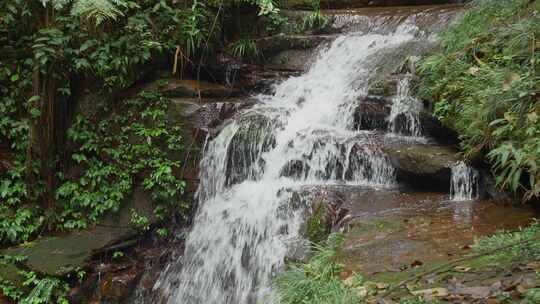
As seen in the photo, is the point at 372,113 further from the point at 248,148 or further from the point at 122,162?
the point at 122,162

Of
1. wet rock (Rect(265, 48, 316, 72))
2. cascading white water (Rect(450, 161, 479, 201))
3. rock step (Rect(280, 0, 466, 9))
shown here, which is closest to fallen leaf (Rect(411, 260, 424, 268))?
cascading white water (Rect(450, 161, 479, 201))

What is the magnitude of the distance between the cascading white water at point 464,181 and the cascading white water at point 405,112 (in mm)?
1081

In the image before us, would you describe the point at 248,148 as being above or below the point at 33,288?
above

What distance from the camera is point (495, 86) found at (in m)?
5.18

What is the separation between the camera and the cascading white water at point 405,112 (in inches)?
259

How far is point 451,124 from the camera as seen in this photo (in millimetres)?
5824

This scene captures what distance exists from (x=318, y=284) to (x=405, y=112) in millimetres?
3639

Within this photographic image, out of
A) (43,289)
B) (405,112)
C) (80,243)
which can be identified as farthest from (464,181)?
(43,289)

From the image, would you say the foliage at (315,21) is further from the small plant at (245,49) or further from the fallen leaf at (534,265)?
the fallen leaf at (534,265)

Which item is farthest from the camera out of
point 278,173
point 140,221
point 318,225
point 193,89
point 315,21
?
point 315,21

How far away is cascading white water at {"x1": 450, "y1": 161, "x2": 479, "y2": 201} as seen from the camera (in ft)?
18.2

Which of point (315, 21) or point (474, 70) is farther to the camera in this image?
point (315, 21)

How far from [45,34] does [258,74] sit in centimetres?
366

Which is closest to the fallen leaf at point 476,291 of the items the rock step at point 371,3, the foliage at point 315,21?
the foliage at point 315,21
